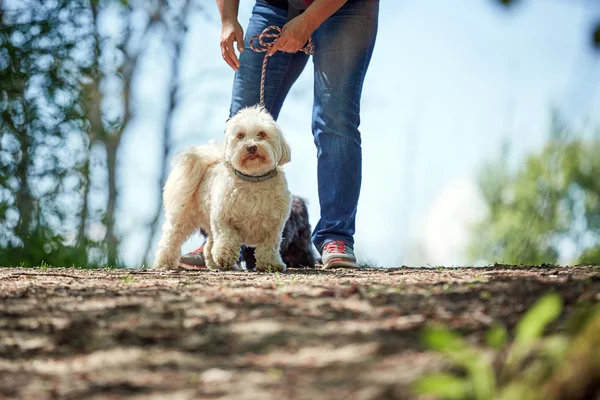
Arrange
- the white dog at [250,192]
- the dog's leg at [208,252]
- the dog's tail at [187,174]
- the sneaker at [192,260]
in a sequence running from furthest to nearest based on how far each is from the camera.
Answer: the sneaker at [192,260] < the dog's leg at [208,252] < the dog's tail at [187,174] < the white dog at [250,192]

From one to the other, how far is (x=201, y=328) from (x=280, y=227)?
94.1 inches

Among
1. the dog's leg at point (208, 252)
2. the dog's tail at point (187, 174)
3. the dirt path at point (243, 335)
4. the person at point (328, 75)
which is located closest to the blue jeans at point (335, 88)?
the person at point (328, 75)

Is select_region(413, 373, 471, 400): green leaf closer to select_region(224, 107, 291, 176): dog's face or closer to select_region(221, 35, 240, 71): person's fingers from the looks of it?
select_region(224, 107, 291, 176): dog's face

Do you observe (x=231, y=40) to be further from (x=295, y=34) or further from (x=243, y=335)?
(x=243, y=335)

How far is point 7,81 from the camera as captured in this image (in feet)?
21.7

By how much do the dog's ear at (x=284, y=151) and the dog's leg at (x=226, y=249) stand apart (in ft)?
1.84

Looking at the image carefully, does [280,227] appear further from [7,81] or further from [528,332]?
[7,81]

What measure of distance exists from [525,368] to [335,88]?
3.14 meters

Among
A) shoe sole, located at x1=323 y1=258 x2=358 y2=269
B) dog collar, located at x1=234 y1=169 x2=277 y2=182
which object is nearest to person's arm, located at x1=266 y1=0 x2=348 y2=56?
dog collar, located at x1=234 y1=169 x2=277 y2=182

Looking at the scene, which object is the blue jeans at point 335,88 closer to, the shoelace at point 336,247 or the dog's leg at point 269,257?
the shoelace at point 336,247

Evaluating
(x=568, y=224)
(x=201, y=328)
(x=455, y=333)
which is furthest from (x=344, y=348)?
(x=568, y=224)

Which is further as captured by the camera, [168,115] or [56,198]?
[168,115]

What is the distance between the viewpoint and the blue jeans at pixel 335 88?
14.6ft

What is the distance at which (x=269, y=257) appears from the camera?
448 centimetres
